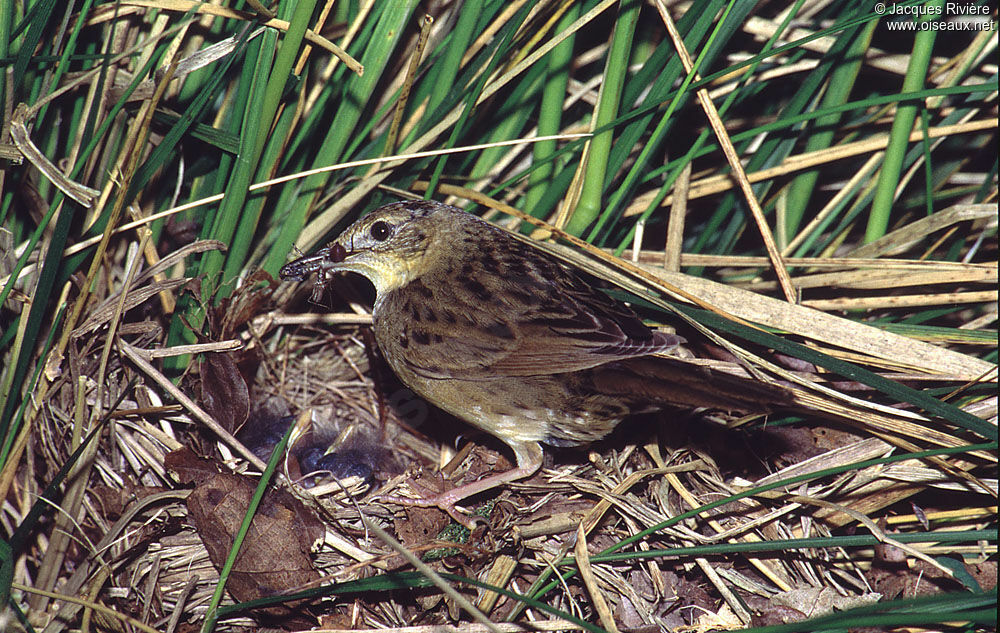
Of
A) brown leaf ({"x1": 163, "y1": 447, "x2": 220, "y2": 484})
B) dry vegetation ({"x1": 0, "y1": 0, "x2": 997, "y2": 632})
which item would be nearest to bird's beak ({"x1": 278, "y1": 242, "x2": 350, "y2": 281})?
dry vegetation ({"x1": 0, "y1": 0, "x2": 997, "y2": 632})

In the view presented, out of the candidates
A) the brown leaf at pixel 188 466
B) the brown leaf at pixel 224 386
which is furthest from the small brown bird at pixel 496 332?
the brown leaf at pixel 188 466

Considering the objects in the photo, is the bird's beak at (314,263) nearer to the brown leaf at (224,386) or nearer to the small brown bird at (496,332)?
the small brown bird at (496,332)

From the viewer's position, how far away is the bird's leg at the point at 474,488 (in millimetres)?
2963

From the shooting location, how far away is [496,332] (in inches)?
117

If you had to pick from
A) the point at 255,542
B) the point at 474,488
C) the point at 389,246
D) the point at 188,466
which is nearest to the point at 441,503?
the point at 474,488

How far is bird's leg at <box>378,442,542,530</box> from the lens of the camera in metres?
2.96

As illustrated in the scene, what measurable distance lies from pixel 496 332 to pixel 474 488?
693 mm

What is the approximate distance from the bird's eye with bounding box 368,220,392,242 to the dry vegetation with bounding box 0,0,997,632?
172 mm

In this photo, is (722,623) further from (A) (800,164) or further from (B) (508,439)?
(A) (800,164)

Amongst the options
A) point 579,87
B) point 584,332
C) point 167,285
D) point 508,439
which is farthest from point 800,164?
point 167,285

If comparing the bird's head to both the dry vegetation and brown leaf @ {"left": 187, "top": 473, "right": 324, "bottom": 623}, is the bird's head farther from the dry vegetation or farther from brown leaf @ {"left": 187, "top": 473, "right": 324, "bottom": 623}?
brown leaf @ {"left": 187, "top": 473, "right": 324, "bottom": 623}

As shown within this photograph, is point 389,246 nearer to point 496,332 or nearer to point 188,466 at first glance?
point 496,332

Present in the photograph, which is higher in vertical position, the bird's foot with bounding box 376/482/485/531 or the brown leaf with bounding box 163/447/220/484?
the bird's foot with bounding box 376/482/485/531

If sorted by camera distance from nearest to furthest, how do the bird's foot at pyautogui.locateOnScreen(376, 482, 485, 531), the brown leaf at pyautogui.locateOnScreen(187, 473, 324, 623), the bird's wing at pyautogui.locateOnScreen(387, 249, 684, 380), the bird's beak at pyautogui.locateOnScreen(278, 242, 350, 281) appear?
the brown leaf at pyautogui.locateOnScreen(187, 473, 324, 623) → the bird's wing at pyautogui.locateOnScreen(387, 249, 684, 380) → the bird's foot at pyautogui.locateOnScreen(376, 482, 485, 531) → the bird's beak at pyautogui.locateOnScreen(278, 242, 350, 281)
